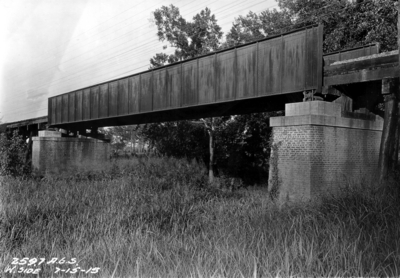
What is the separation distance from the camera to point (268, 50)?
A: 14297 millimetres

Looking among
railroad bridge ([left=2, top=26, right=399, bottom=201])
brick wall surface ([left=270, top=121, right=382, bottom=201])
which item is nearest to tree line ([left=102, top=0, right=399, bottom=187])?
railroad bridge ([left=2, top=26, right=399, bottom=201])

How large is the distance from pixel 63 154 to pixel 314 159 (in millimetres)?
20978

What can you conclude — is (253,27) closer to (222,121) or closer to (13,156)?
(222,121)

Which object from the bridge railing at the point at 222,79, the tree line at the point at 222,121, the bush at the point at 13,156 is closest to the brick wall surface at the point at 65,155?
the bush at the point at 13,156

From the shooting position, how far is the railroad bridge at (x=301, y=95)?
12305 mm

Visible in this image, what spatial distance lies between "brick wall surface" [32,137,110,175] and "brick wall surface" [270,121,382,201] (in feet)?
59.2

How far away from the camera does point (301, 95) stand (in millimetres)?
14188

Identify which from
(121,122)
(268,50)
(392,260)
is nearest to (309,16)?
(268,50)

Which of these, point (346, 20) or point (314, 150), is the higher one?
point (346, 20)

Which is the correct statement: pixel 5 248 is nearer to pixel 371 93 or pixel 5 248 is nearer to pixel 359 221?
pixel 359 221

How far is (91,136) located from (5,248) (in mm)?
24869

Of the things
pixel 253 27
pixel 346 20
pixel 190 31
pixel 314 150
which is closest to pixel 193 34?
pixel 190 31

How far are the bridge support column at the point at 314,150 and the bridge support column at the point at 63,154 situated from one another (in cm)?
1795

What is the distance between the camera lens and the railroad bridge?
1230 cm
